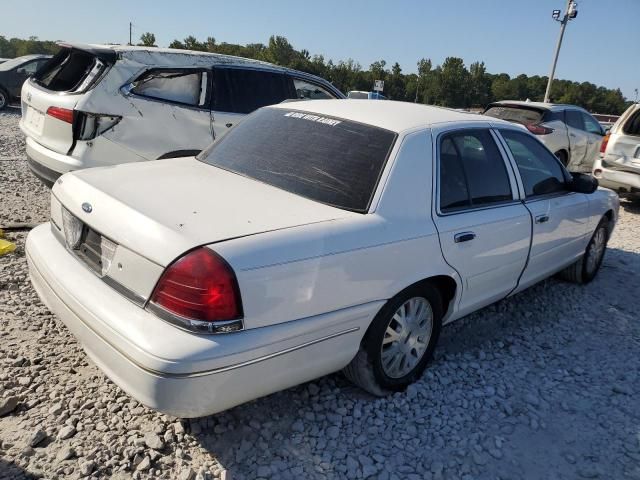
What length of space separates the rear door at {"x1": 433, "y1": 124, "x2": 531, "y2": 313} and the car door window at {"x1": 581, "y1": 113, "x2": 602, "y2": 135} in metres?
8.64

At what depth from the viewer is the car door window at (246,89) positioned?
18.5ft

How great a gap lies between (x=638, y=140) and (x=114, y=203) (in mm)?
8346

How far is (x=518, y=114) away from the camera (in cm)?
1014

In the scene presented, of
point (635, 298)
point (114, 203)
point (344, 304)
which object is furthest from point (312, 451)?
point (635, 298)

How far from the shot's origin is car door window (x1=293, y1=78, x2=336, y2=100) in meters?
6.42

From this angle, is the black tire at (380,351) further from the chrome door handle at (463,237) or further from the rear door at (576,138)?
the rear door at (576,138)

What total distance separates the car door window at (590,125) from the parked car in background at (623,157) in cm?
245

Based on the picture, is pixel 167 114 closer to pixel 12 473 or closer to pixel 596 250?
pixel 12 473

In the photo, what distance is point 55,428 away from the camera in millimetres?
2537

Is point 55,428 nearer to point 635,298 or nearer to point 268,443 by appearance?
point 268,443

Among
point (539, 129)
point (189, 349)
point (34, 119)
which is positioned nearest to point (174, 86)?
point (34, 119)

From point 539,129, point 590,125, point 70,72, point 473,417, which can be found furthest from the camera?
point 590,125

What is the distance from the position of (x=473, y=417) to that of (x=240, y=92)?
13.8ft

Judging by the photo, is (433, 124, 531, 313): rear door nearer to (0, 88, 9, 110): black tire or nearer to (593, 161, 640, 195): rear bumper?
(593, 161, 640, 195): rear bumper
